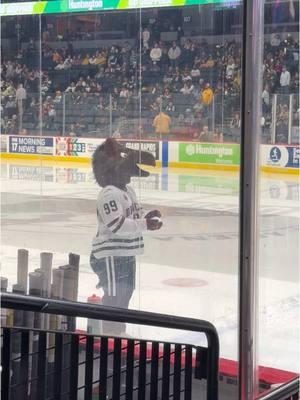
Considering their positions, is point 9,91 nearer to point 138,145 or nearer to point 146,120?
point 138,145

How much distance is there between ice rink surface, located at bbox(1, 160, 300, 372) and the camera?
361 cm

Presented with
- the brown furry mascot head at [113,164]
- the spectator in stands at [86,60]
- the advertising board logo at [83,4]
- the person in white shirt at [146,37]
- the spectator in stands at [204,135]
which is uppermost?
the advertising board logo at [83,4]

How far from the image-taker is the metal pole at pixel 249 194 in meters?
3.20

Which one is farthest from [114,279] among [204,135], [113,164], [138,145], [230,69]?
[204,135]

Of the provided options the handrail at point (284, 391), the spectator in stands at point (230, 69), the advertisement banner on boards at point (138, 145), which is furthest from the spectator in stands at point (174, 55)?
the handrail at point (284, 391)

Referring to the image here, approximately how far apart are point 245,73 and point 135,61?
110cm

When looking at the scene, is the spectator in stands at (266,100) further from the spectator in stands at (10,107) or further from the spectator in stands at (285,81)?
the spectator in stands at (10,107)

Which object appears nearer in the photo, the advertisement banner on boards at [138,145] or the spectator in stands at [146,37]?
the advertisement banner on boards at [138,145]

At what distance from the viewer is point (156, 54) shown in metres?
4.48

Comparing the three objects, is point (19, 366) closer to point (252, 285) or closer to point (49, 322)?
point (49, 322)

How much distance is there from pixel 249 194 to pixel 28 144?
45.0 inches

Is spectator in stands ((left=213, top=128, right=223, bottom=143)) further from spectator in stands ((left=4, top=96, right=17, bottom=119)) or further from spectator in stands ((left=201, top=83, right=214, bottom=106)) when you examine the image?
spectator in stands ((left=4, top=96, right=17, bottom=119))

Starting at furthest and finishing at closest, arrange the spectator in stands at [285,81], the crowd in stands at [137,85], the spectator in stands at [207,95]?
1. the spectator in stands at [285,81]
2. the spectator in stands at [207,95]
3. the crowd in stands at [137,85]

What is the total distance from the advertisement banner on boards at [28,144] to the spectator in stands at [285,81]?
1.21 metres
